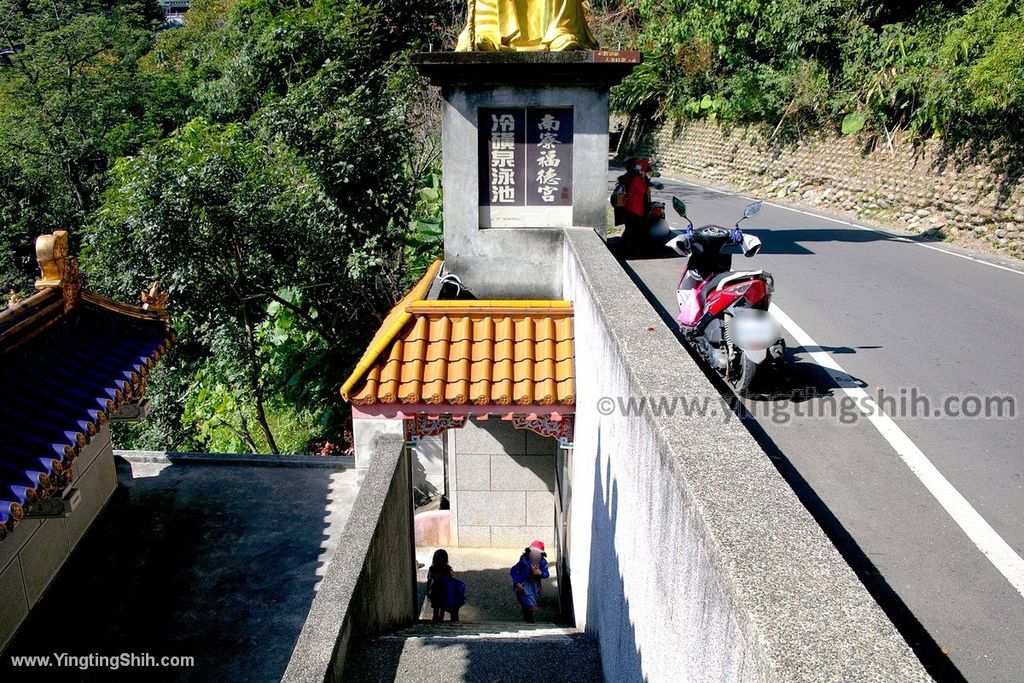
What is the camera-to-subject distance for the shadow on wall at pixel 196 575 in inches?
230

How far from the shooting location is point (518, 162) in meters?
8.05

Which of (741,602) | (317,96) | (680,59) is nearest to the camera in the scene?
(741,602)

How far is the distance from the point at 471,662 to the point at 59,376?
3.77m

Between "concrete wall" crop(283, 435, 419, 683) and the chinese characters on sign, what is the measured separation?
288cm

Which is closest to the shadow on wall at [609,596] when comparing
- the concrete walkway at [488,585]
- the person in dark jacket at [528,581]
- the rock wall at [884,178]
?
the person in dark jacket at [528,581]

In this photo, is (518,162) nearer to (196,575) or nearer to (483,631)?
(483,631)

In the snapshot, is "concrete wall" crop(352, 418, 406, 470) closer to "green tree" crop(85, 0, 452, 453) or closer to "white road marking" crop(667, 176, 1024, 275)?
"green tree" crop(85, 0, 452, 453)

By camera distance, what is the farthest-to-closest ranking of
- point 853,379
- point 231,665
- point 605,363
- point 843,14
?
point 843,14 → point 853,379 → point 231,665 → point 605,363

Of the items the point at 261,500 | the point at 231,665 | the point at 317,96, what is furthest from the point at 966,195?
the point at 231,665

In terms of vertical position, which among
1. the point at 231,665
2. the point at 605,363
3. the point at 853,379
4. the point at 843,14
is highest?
the point at 843,14

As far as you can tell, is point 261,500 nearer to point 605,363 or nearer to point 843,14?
point 605,363

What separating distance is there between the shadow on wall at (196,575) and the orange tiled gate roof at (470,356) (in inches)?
66.4

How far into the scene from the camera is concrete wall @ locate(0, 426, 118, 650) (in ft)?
18.7

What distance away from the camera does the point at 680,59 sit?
26.0m
